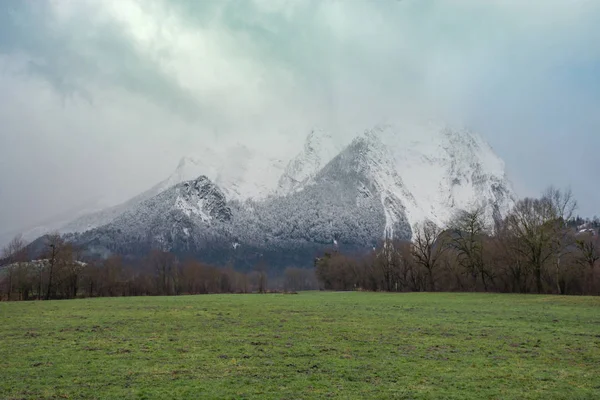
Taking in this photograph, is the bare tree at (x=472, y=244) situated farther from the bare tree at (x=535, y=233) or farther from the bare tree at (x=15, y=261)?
the bare tree at (x=15, y=261)

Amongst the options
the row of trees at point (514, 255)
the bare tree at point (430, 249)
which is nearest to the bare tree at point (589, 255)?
the row of trees at point (514, 255)

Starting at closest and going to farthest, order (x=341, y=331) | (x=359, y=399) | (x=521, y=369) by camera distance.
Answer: (x=359, y=399), (x=521, y=369), (x=341, y=331)

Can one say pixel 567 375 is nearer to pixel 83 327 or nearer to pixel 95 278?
pixel 83 327

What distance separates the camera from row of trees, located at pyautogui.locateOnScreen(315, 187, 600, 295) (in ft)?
235

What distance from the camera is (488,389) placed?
1409cm

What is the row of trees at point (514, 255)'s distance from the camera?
2820 inches

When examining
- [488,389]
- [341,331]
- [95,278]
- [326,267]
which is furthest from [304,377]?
[326,267]

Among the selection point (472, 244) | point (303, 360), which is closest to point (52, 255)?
point (472, 244)

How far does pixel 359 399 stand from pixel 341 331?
13297 mm

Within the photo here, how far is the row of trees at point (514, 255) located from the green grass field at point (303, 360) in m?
46.7

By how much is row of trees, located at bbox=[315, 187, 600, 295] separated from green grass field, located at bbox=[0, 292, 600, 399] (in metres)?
46.7

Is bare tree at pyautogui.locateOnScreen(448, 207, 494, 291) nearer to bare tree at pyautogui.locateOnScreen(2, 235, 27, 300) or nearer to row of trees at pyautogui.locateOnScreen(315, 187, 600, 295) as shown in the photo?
row of trees at pyautogui.locateOnScreen(315, 187, 600, 295)

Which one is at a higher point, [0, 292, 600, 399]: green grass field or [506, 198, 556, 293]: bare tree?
[506, 198, 556, 293]: bare tree

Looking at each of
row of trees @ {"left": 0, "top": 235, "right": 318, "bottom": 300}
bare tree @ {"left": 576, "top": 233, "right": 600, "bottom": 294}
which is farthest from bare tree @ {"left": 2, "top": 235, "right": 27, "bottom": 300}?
bare tree @ {"left": 576, "top": 233, "right": 600, "bottom": 294}
